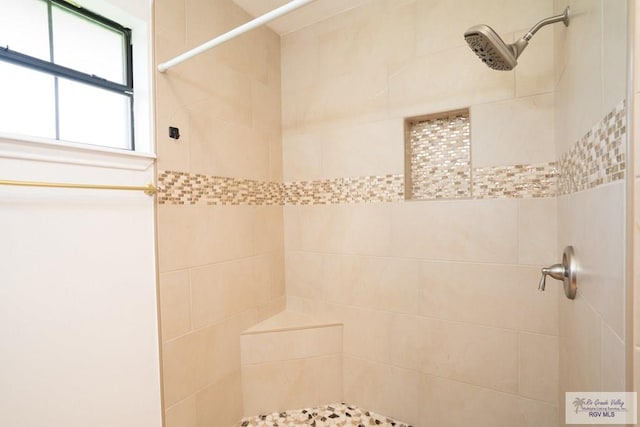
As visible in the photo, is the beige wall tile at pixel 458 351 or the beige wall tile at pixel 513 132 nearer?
the beige wall tile at pixel 513 132

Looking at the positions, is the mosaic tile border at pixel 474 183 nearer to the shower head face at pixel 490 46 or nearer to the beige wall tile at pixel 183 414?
the shower head face at pixel 490 46

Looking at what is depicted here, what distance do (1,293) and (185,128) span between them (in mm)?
940

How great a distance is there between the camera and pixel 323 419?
174cm

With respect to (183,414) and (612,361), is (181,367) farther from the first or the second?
(612,361)

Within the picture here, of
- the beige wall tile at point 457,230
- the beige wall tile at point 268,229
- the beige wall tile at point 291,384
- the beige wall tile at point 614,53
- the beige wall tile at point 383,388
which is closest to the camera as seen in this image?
the beige wall tile at point 614,53

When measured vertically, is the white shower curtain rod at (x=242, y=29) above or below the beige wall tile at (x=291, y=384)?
above

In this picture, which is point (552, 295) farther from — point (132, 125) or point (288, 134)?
point (132, 125)

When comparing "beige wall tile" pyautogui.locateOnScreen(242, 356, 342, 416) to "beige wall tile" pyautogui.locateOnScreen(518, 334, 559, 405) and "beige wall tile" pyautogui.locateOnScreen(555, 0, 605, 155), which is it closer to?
"beige wall tile" pyautogui.locateOnScreen(518, 334, 559, 405)

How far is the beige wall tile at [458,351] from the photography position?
1.44m

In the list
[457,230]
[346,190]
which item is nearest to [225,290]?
[346,190]

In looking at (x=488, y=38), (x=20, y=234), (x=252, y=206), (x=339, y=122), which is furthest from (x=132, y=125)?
(x=488, y=38)

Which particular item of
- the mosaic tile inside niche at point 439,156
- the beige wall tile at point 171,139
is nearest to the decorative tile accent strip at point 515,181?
the mosaic tile inside niche at point 439,156

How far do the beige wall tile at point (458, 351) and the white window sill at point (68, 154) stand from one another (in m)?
1.58

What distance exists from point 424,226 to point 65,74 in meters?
1.76
